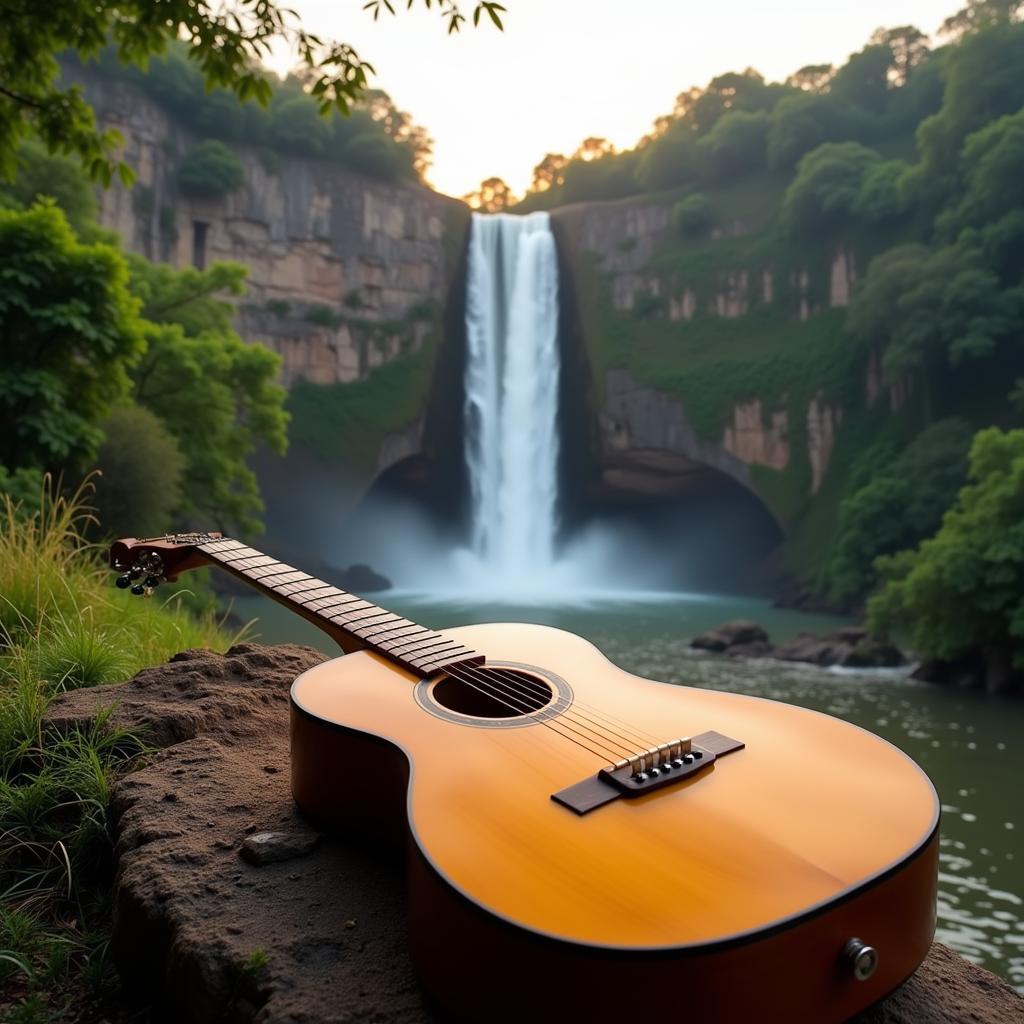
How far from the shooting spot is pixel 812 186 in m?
25.5

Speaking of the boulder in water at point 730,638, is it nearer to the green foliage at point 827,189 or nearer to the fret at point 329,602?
the fret at point 329,602

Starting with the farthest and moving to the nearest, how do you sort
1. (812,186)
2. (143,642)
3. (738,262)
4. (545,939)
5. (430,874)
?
(738,262) → (812,186) → (143,642) → (430,874) → (545,939)

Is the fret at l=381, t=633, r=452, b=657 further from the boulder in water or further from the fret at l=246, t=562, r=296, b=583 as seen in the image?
the boulder in water

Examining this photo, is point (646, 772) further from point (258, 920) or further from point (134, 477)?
point (134, 477)

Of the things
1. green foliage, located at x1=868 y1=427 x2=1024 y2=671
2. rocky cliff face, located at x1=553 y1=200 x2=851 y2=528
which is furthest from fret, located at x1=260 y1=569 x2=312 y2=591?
rocky cliff face, located at x1=553 y1=200 x2=851 y2=528

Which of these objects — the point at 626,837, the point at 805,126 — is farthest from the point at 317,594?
the point at 805,126

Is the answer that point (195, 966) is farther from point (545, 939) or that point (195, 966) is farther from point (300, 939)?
point (545, 939)

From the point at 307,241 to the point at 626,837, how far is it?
1133 inches

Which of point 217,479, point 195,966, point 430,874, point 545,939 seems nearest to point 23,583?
point 195,966

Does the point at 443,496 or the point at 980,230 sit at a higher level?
the point at 980,230

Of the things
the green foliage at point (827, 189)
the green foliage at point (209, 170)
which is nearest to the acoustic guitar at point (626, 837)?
the green foliage at point (827, 189)

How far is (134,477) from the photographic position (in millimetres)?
9938

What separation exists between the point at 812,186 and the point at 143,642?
26767 mm

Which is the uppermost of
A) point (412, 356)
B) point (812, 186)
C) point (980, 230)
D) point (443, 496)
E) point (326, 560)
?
point (812, 186)
